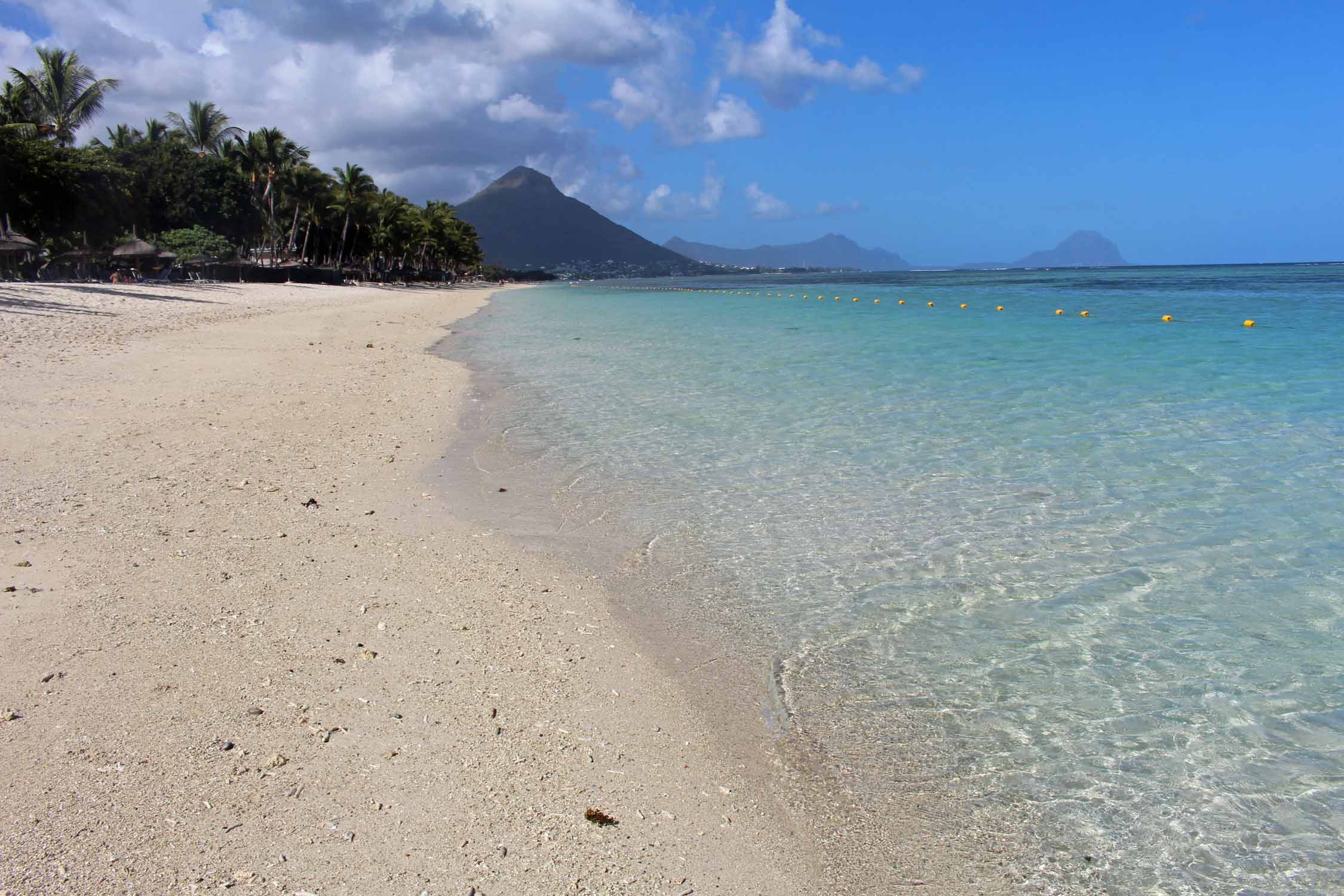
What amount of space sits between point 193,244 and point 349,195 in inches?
803

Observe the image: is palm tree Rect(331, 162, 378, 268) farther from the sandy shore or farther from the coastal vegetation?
the sandy shore

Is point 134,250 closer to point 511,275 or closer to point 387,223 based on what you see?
point 387,223

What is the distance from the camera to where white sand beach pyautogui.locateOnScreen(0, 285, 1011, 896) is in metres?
2.61

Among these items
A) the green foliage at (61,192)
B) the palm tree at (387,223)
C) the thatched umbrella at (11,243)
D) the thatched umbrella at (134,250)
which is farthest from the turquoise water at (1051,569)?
the palm tree at (387,223)

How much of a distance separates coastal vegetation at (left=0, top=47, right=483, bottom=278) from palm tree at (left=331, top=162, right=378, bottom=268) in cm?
11

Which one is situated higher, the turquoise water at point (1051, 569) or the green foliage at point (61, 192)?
the green foliage at point (61, 192)

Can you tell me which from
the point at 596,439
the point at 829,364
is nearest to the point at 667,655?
the point at 596,439

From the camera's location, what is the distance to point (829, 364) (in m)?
17.0

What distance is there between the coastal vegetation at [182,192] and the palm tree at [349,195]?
0.35 feet

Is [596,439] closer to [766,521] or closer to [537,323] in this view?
[766,521]

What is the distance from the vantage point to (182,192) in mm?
55688

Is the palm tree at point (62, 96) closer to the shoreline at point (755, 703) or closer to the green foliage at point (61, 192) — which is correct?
the green foliage at point (61, 192)

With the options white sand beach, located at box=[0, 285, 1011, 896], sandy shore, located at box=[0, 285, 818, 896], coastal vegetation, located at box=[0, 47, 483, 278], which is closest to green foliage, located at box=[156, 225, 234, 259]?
coastal vegetation, located at box=[0, 47, 483, 278]

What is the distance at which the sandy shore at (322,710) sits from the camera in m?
2.61
